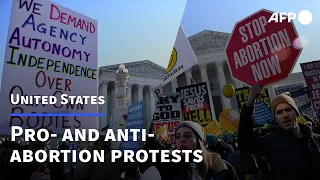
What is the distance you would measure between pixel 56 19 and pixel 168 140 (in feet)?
14.9

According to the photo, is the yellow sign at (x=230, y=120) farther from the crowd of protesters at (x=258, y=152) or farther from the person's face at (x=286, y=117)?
the person's face at (x=286, y=117)

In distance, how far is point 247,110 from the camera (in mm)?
1885

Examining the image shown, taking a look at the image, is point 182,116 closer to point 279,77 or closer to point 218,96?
point 279,77

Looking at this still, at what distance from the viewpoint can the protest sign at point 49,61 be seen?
9.64 ft

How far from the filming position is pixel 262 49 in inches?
95.3

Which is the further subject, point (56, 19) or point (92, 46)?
point (92, 46)

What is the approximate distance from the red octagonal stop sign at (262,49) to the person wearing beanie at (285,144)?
381 mm

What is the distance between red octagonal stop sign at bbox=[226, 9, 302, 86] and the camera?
7.18 ft

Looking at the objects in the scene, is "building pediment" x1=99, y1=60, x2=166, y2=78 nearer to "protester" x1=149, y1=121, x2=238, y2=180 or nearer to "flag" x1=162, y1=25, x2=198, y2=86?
"flag" x1=162, y1=25, x2=198, y2=86

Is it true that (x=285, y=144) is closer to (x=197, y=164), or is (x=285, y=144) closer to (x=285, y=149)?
(x=285, y=149)

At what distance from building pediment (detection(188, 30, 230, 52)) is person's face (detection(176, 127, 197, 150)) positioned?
33.5 meters

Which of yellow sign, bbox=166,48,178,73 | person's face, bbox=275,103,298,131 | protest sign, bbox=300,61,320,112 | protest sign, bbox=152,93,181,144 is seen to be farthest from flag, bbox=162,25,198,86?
protest sign, bbox=300,61,320,112

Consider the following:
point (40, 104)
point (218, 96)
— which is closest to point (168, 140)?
point (40, 104)

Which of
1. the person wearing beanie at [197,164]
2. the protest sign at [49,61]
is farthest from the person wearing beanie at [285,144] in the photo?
the protest sign at [49,61]
